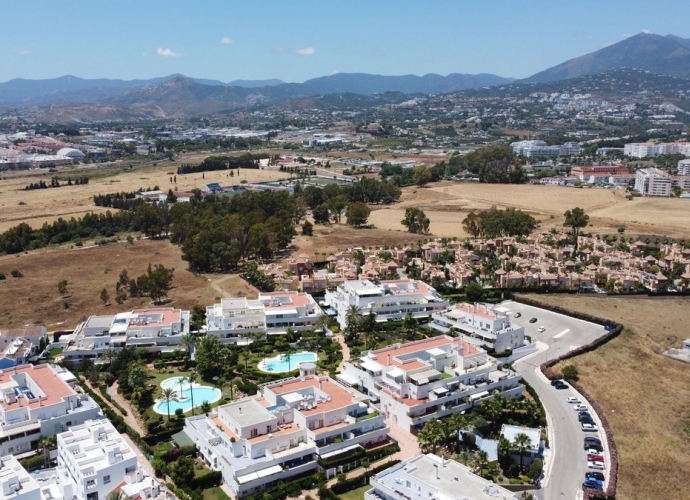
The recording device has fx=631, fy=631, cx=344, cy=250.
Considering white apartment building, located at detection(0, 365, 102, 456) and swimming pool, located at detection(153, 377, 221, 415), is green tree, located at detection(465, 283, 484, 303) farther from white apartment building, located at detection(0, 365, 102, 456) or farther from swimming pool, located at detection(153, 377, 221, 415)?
white apartment building, located at detection(0, 365, 102, 456)

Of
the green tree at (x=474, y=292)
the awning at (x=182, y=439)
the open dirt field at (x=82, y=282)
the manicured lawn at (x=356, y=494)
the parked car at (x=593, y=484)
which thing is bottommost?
the manicured lawn at (x=356, y=494)

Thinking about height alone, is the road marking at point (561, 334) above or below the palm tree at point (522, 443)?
below

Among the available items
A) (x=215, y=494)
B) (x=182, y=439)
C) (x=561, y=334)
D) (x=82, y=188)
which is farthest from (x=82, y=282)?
(x=82, y=188)

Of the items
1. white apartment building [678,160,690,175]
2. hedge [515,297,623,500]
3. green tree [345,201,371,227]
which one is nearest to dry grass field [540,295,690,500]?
hedge [515,297,623,500]

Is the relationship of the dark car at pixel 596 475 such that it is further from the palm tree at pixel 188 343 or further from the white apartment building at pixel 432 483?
the palm tree at pixel 188 343

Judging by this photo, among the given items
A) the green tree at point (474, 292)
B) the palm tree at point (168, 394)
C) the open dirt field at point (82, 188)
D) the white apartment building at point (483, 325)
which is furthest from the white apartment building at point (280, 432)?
the open dirt field at point (82, 188)

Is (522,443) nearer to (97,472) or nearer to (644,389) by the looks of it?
(644,389)
